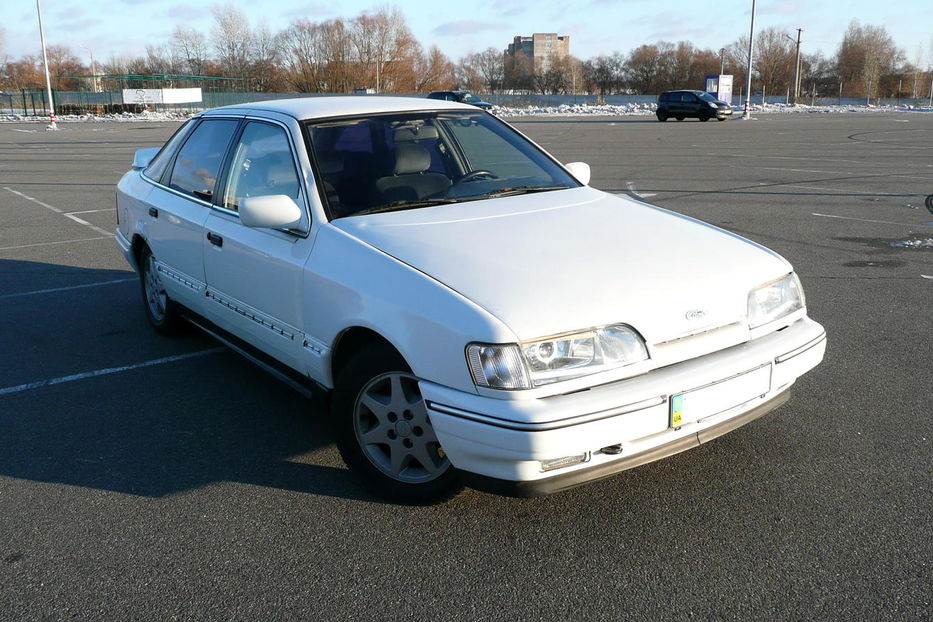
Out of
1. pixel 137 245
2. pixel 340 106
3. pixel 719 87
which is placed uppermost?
pixel 719 87

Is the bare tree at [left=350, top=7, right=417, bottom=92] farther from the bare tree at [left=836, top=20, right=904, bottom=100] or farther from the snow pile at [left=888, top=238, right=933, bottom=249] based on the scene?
the snow pile at [left=888, top=238, right=933, bottom=249]

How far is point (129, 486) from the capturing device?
360cm

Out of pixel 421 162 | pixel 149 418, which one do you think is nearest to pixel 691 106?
pixel 421 162

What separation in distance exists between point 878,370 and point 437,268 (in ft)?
9.97

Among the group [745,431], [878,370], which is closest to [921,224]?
[878,370]

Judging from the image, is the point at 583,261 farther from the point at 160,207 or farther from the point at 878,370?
the point at 160,207

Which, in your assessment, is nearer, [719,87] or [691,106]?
[691,106]

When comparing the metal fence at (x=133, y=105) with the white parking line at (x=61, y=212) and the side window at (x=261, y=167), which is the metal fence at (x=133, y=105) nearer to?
the white parking line at (x=61, y=212)

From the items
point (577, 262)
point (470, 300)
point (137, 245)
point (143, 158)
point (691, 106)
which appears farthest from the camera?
point (691, 106)

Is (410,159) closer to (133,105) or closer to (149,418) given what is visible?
(149,418)

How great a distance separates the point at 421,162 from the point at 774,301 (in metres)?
1.85

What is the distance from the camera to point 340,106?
441 cm

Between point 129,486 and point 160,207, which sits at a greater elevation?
point 160,207

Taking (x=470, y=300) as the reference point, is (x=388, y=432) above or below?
below
